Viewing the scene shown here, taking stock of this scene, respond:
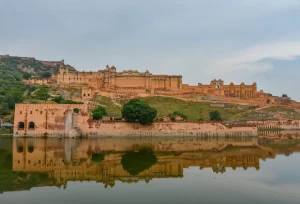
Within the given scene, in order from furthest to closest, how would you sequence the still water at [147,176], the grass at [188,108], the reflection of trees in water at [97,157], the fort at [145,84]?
the fort at [145,84] → the grass at [188,108] → the reflection of trees in water at [97,157] → the still water at [147,176]

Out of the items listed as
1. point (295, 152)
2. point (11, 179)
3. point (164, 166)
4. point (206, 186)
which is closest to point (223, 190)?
point (206, 186)

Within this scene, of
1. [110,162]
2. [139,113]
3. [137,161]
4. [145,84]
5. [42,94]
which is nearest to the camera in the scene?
[110,162]

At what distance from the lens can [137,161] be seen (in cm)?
2586

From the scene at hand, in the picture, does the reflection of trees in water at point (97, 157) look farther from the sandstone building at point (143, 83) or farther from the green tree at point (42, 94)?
the sandstone building at point (143, 83)

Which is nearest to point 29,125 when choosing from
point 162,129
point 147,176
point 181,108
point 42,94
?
point 162,129

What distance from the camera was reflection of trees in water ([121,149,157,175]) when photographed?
75.4 ft

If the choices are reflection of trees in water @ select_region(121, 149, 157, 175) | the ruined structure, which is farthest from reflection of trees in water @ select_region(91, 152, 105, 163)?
the ruined structure

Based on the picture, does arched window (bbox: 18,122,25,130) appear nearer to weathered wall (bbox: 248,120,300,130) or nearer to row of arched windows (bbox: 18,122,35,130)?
row of arched windows (bbox: 18,122,35,130)

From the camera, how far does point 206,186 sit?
1842 centimetres

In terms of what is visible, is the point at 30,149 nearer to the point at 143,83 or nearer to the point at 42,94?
the point at 42,94

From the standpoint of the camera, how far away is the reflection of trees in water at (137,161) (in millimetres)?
22969

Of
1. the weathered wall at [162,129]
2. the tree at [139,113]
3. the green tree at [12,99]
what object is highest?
the green tree at [12,99]

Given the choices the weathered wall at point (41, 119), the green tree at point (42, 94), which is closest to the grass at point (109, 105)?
the green tree at point (42, 94)

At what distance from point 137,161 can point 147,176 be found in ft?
15.8
